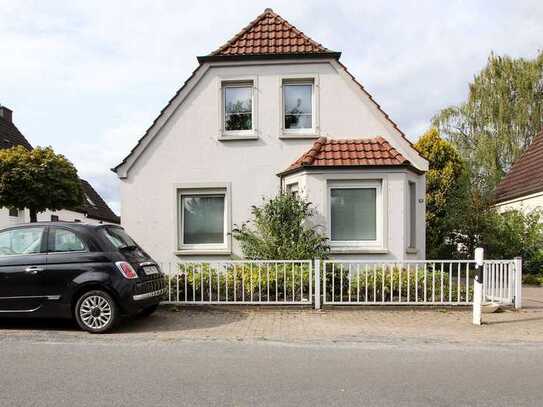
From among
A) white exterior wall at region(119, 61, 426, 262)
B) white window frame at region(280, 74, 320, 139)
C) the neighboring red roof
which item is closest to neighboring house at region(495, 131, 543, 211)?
white exterior wall at region(119, 61, 426, 262)

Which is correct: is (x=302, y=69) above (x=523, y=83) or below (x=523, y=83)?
below

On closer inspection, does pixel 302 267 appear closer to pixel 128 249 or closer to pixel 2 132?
pixel 128 249

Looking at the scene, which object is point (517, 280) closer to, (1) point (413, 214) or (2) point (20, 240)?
(1) point (413, 214)

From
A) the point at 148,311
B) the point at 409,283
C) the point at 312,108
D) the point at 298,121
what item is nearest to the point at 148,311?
the point at 148,311

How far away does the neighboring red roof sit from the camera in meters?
11.6

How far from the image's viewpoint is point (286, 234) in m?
11.1

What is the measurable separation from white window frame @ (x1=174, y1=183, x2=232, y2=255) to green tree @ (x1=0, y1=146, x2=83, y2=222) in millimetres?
5326

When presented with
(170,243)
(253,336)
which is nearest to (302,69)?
(170,243)

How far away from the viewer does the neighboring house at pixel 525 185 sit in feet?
60.8

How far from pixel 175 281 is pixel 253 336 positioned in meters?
2.89

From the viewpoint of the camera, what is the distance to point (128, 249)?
8.08m

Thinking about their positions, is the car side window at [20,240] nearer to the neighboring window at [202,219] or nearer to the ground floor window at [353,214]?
the neighboring window at [202,219]

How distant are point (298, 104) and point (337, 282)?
5.32 meters

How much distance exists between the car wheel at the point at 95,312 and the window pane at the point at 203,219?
5.50m
